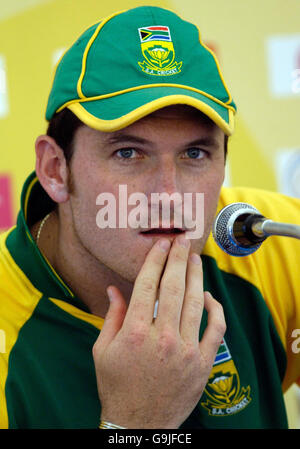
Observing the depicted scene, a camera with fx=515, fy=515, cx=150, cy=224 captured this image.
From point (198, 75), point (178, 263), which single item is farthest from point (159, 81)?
point (178, 263)

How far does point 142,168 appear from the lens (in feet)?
3.48

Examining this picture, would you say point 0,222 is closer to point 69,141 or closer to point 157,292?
point 69,141

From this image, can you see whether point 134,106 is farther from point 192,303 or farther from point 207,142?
point 192,303

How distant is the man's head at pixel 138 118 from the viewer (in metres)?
1.05

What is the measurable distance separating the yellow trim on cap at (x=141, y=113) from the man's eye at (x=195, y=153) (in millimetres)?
72

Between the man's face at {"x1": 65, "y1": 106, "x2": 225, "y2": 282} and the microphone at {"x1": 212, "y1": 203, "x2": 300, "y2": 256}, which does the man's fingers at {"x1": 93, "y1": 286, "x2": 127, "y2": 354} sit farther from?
the microphone at {"x1": 212, "y1": 203, "x2": 300, "y2": 256}

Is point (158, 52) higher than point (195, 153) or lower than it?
higher

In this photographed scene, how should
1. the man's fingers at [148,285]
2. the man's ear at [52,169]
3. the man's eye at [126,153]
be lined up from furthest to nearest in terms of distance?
the man's ear at [52,169]
the man's eye at [126,153]
the man's fingers at [148,285]

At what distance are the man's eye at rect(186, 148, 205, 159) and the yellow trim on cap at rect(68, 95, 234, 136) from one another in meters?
0.07

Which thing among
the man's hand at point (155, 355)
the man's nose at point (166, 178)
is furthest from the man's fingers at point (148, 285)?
the man's nose at point (166, 178)

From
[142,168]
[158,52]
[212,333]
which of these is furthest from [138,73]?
[212,333]

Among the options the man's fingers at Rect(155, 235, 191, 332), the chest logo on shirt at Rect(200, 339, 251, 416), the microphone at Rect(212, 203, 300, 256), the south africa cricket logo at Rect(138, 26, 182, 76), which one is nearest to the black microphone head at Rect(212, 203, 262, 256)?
the microphone at Rect(212, 203, 300, 256)

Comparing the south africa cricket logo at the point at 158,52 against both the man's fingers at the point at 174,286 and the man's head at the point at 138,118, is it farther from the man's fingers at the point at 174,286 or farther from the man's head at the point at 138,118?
the man's fingers at the point at 174,286

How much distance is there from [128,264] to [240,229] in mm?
305
